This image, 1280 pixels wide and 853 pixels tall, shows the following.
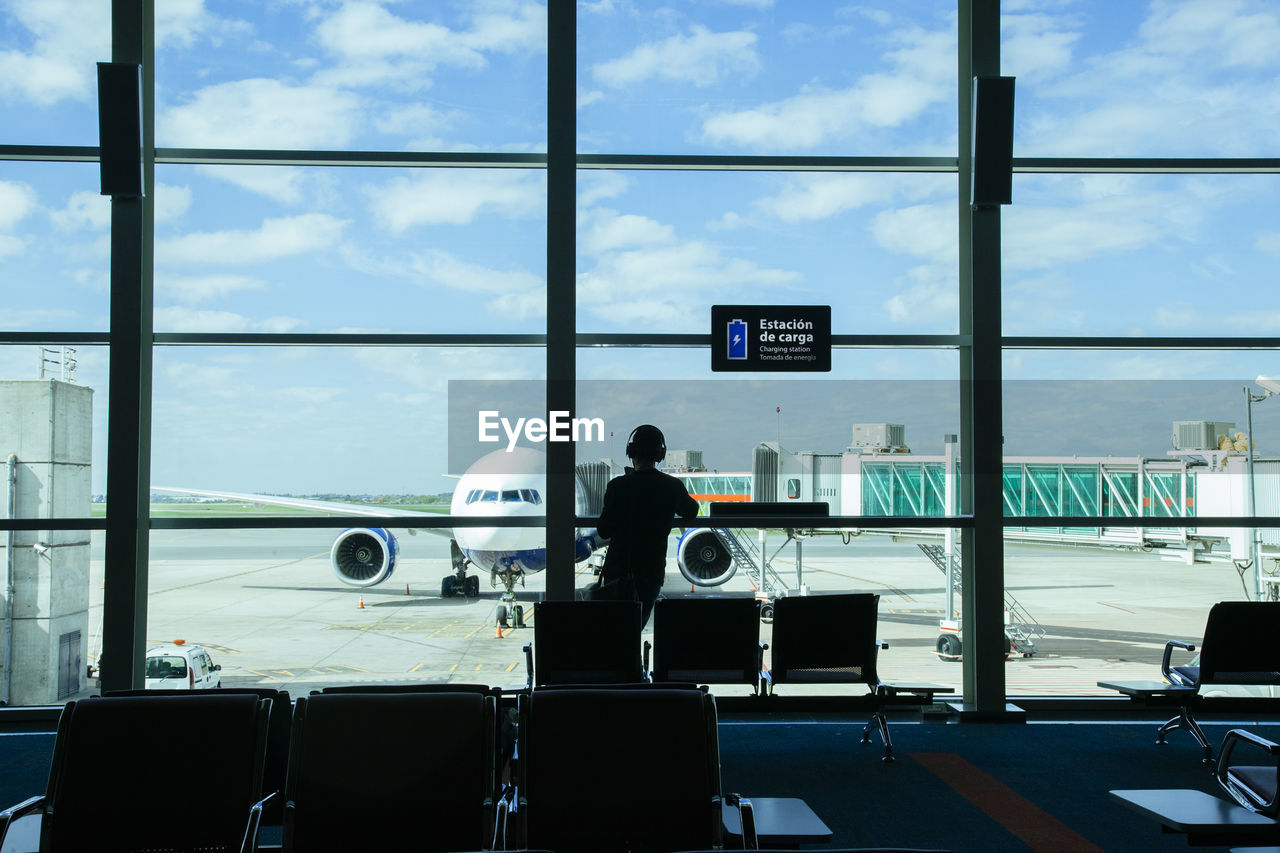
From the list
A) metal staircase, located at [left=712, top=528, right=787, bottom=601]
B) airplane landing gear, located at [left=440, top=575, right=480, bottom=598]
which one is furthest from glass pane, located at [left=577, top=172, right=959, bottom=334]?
airplane landing gear, located at [left=440, top=575, right=480, bottom=598]

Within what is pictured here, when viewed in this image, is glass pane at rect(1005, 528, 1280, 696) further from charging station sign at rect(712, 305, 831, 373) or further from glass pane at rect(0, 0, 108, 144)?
glass pane at rect(0, 0, 108, 144)

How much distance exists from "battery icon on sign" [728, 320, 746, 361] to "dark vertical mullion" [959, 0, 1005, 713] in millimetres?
1379

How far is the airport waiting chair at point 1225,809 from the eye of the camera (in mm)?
2160

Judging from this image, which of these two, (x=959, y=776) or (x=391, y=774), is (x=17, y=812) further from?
(x=959, y=776)

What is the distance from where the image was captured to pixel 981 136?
16.8 feet

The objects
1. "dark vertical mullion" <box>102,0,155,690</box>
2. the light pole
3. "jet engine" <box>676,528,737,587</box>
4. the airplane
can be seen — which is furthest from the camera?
"jet engine" <box>676,528,737,587</box>

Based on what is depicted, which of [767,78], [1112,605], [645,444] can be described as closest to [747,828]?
[645,444]

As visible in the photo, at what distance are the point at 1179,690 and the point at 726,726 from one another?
227 centimetres

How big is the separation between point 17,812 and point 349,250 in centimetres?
404

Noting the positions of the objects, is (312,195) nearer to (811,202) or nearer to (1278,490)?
(811,202)

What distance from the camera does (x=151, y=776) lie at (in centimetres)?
200

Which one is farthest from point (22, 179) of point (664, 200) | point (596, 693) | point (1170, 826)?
point (1170, 826)

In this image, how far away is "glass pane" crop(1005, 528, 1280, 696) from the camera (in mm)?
5621

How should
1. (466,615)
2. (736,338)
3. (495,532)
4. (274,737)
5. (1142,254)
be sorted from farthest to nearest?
(466,615) → (495,532) → (1142,254) → (736,338) → (274,737)
